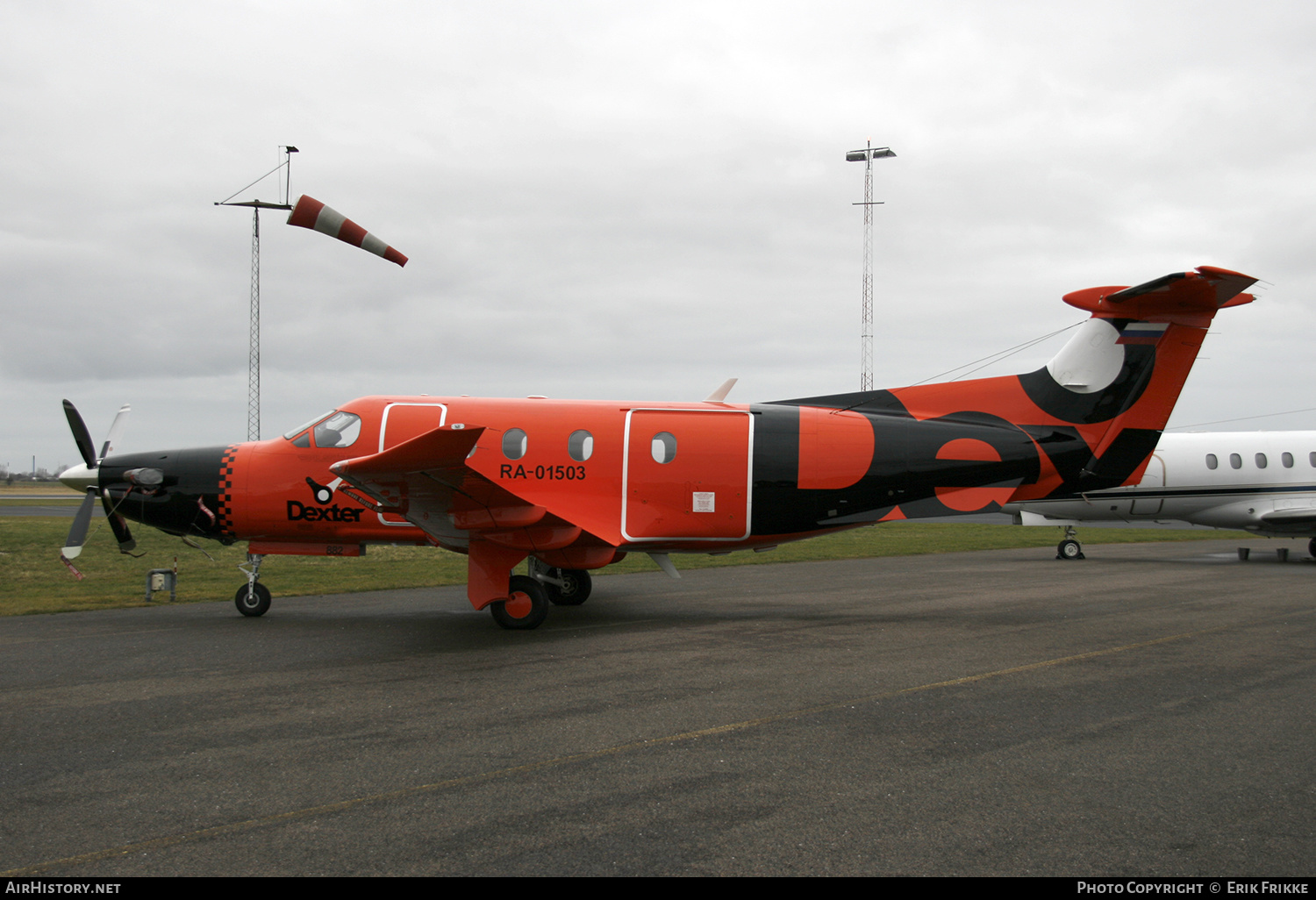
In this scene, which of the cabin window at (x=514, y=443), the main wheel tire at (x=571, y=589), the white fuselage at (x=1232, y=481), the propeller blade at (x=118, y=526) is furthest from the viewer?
the white fuselage at (x=1232, y=481)

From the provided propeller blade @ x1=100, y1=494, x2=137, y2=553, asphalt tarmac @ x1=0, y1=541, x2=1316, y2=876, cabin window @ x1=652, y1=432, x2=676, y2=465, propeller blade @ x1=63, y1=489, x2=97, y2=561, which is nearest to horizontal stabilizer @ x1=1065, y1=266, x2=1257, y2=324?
asphalt tarmac @ x1=0, y1=541, x2=1316, y2=876

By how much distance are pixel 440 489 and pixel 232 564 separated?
1343 centimetres

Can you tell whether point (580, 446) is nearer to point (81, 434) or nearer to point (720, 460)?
point (720, 460)

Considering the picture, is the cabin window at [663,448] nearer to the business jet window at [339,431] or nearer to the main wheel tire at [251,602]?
the business jet window at [339,431]

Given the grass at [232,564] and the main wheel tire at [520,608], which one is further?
the grass at [232,564]

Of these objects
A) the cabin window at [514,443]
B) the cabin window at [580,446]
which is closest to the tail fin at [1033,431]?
the cabin window at [580,446]

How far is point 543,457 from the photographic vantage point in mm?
11141

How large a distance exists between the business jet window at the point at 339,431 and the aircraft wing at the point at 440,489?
1.17 metres

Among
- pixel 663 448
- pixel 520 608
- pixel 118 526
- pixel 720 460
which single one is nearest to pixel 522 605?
pixel 520 608

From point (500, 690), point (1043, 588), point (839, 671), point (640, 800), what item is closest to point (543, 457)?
point (500, 690)

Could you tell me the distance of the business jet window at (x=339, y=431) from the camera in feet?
37.4

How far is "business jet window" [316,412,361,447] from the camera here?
11.4 m

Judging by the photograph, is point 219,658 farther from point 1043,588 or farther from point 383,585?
point 1043,588

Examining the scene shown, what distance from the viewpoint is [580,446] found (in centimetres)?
1115
